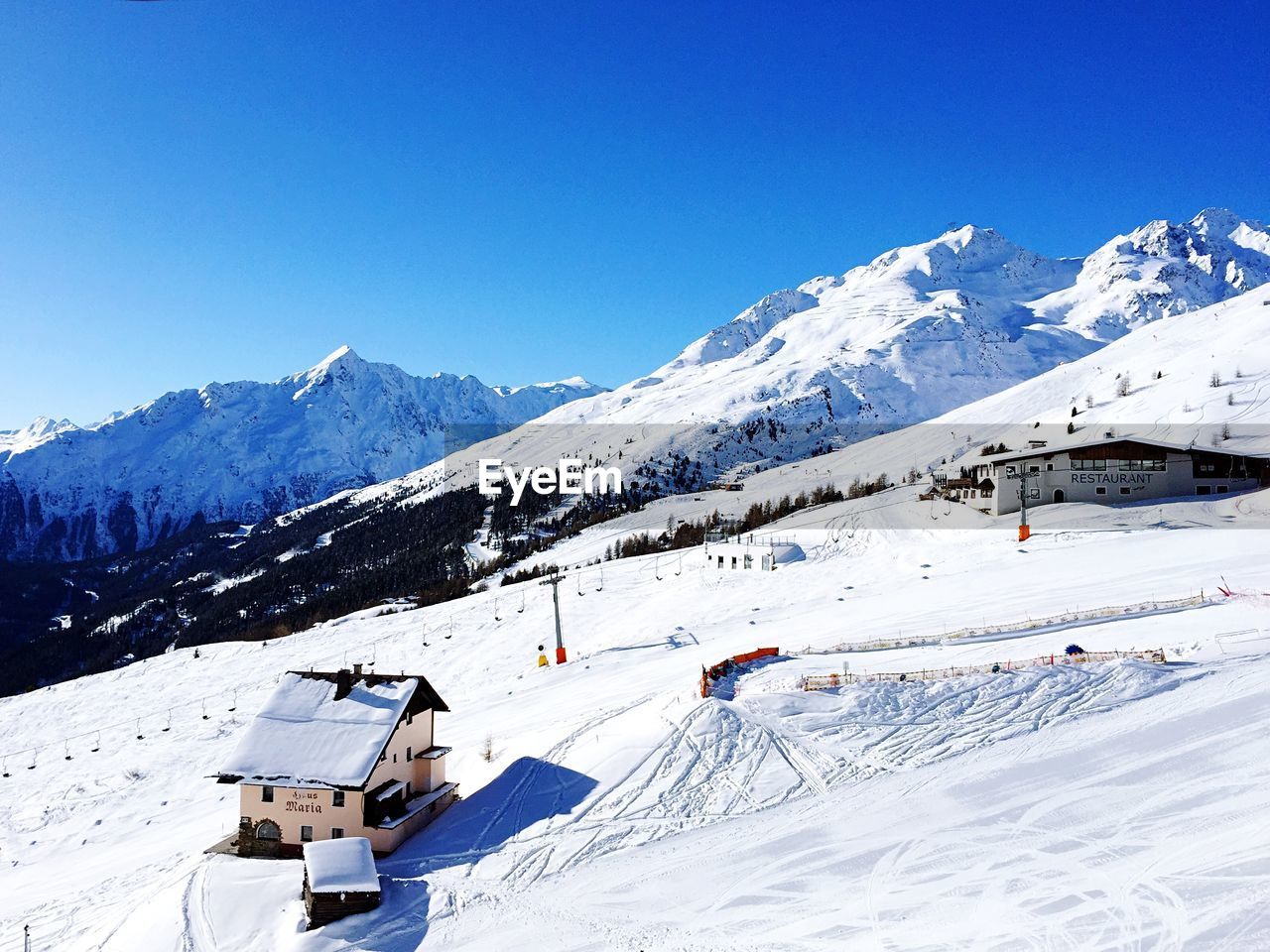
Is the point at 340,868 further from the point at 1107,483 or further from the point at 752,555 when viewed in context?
the point at 1107,483

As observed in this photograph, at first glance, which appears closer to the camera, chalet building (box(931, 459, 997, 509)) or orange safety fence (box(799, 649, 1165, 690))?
orange safety fence (box(799, 649, 1165, 690))

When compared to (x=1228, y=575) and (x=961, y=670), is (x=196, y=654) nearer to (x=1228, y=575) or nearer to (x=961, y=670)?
(x=961, y=670)

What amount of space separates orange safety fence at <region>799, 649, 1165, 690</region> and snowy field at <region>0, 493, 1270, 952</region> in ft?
2.72

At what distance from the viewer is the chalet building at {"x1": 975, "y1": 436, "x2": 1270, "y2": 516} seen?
217ft

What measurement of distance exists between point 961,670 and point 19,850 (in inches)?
1568

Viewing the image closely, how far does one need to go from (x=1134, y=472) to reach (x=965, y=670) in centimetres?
4547

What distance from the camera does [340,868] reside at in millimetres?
20875

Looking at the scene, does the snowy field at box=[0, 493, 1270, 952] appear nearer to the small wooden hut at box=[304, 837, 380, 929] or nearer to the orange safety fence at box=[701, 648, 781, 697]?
the small wooden hut at box=[304, 837, 380, 929]

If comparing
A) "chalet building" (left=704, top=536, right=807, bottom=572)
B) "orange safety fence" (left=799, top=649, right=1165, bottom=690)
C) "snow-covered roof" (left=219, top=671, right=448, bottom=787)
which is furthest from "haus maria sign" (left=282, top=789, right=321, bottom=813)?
"chalet building" (left=704, top=536, right=807, bottom=572)

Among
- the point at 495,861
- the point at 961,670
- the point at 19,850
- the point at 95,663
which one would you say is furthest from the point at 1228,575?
the point at 95,663

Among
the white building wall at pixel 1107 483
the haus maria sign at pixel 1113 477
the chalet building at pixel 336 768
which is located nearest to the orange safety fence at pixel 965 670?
the chalet building at pixel 336 768

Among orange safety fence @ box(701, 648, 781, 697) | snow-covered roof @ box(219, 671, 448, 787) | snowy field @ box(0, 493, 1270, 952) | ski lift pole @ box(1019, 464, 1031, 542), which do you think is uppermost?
ski lift pole @ box(1019, 464, 1031, 542)

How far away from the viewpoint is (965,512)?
73312 mm

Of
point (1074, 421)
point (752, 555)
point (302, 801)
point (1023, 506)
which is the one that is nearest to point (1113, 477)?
point (1023, 506)
